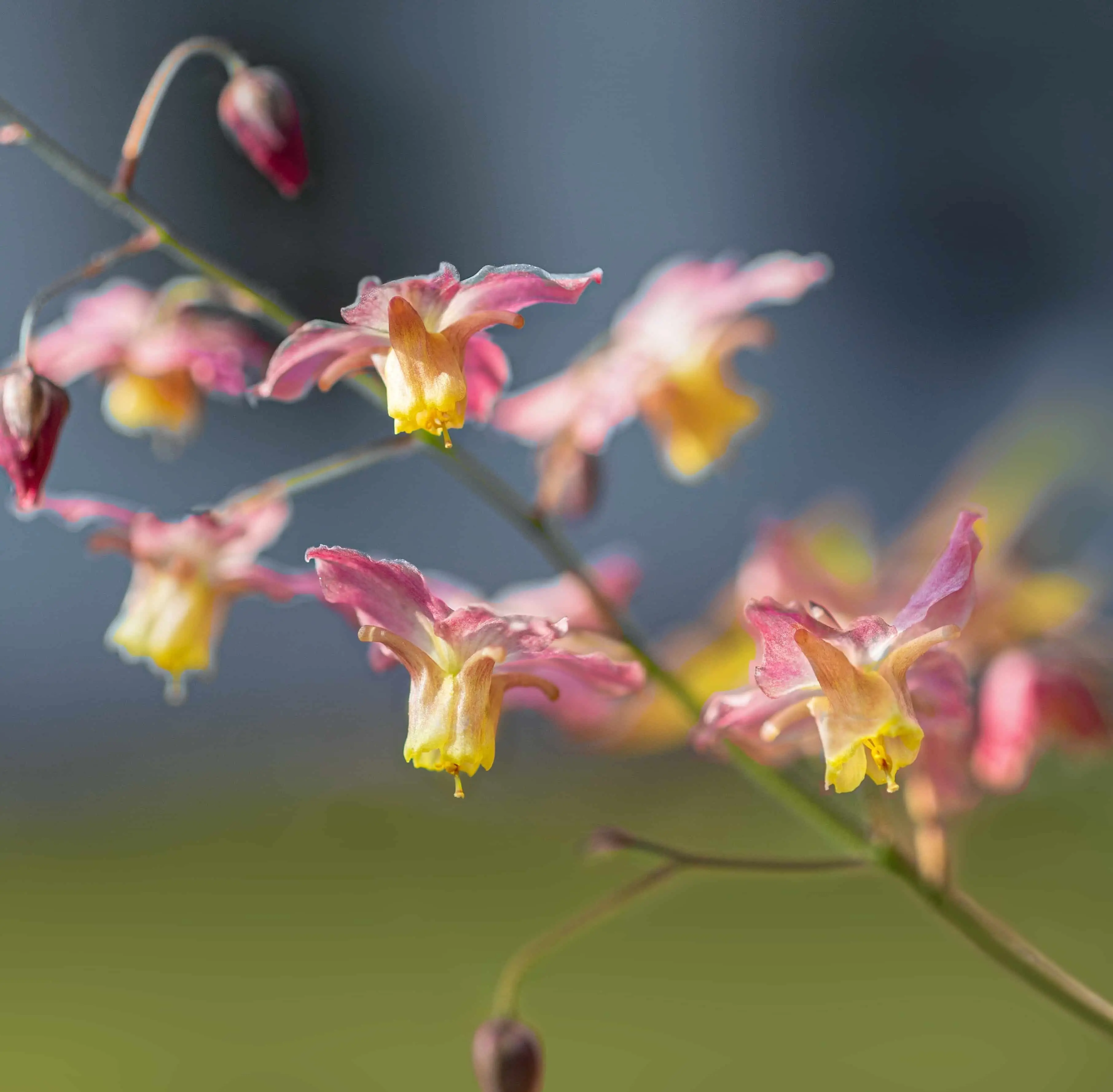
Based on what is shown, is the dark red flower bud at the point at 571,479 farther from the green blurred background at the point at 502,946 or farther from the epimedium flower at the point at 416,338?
the green blurred background at the point at 502,946

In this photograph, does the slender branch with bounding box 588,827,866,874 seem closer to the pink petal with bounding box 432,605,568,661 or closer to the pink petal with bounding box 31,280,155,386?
the pink petal with bounding box 432,605,568,661

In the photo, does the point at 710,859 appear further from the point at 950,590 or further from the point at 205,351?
the point at 205,351

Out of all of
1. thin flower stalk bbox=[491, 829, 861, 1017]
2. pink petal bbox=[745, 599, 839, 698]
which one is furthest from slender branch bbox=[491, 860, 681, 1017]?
Answer: pink petal bbox=[745, 599, 839, 698]

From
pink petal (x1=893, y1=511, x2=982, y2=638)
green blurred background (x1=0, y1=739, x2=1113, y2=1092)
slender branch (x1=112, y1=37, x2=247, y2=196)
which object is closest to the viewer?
pink petal (x1=893, y1=511, x2=982, y2=638)

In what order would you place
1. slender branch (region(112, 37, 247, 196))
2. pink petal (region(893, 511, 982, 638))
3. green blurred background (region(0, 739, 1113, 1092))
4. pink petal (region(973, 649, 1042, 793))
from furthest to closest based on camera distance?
green blurred background (region(0, 739, 1113, 1092)) < pink petal (region(973, 649, 1042, 793)) < slender branch (region(112, 37, 247, 196)) < pink petal (region(893, 511, 982, 638))

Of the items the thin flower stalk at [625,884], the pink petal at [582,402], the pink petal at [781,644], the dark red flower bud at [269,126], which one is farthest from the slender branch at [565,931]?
the dark red flower bud at [269,126]

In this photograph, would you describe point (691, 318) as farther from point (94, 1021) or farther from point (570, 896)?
point (570, 896)

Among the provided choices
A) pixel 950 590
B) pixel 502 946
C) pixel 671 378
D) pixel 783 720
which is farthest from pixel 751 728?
pixel 502 946
